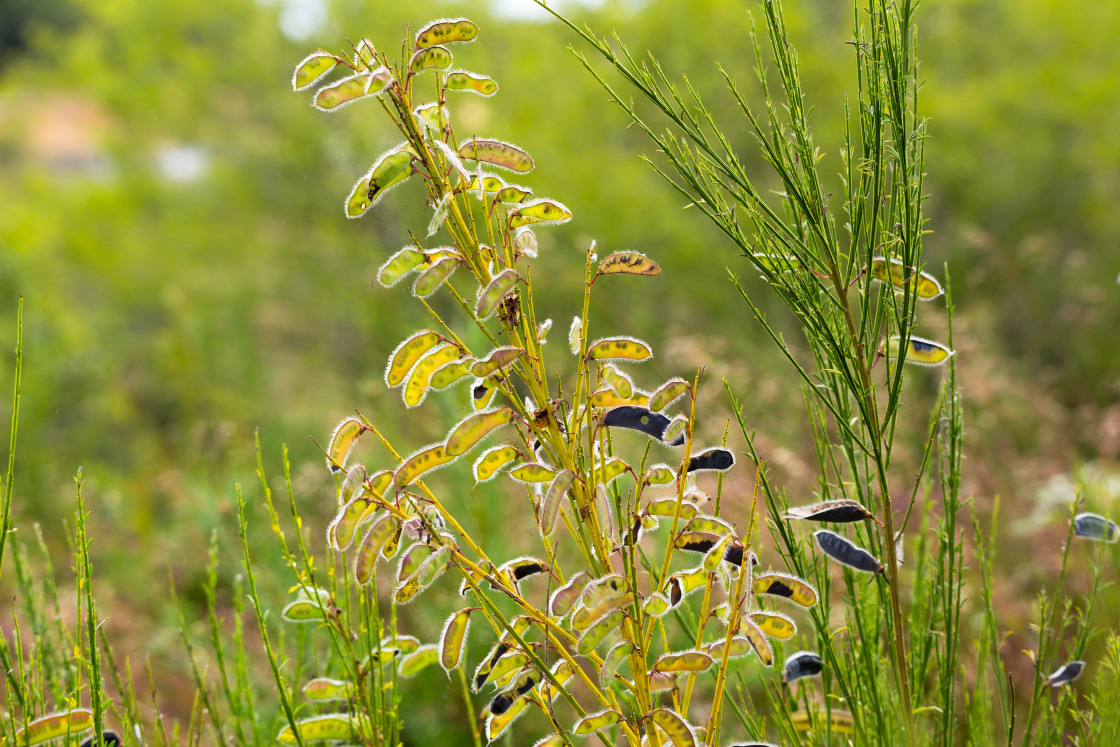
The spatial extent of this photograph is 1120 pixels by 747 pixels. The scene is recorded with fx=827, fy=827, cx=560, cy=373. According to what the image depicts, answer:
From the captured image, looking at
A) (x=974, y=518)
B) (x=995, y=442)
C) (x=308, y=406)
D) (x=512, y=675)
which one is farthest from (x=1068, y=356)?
(x=308, y=406)

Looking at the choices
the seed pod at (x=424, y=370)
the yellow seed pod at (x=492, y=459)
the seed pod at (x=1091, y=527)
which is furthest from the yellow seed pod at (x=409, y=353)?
the seed pod at (x=1091, y=527)

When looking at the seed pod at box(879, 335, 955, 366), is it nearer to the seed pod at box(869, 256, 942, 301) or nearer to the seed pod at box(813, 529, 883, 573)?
the seed pod at box(869, 256, 942, 301)

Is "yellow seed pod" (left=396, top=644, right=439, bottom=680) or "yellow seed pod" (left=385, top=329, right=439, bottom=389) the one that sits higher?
"yellow seed pod" (left=385, top=329, right=439, bottom=389)

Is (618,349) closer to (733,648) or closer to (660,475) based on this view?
(660,475)

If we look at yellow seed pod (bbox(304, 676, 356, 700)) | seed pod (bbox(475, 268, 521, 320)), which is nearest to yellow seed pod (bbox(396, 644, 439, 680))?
yellow seed pod (bbox(304, 676, 356, 700))

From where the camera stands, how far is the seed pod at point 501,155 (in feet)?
2.86

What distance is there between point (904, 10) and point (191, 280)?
12.0 m

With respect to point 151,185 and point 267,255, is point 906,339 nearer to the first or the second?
point 267,255

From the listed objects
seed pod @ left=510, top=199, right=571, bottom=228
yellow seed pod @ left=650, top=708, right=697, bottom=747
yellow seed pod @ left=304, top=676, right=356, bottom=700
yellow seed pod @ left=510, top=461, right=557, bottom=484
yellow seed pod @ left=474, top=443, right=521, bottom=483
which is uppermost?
seed pod @ left=510, top=199, right=571, bottom=228

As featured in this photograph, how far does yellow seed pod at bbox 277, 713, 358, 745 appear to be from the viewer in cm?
101

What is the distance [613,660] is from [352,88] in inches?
23.3

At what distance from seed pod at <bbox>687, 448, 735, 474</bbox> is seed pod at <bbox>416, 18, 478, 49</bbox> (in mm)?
489

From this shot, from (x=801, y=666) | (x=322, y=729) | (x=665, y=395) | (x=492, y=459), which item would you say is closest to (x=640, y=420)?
(x=665, y=395)

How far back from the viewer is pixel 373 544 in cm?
81
